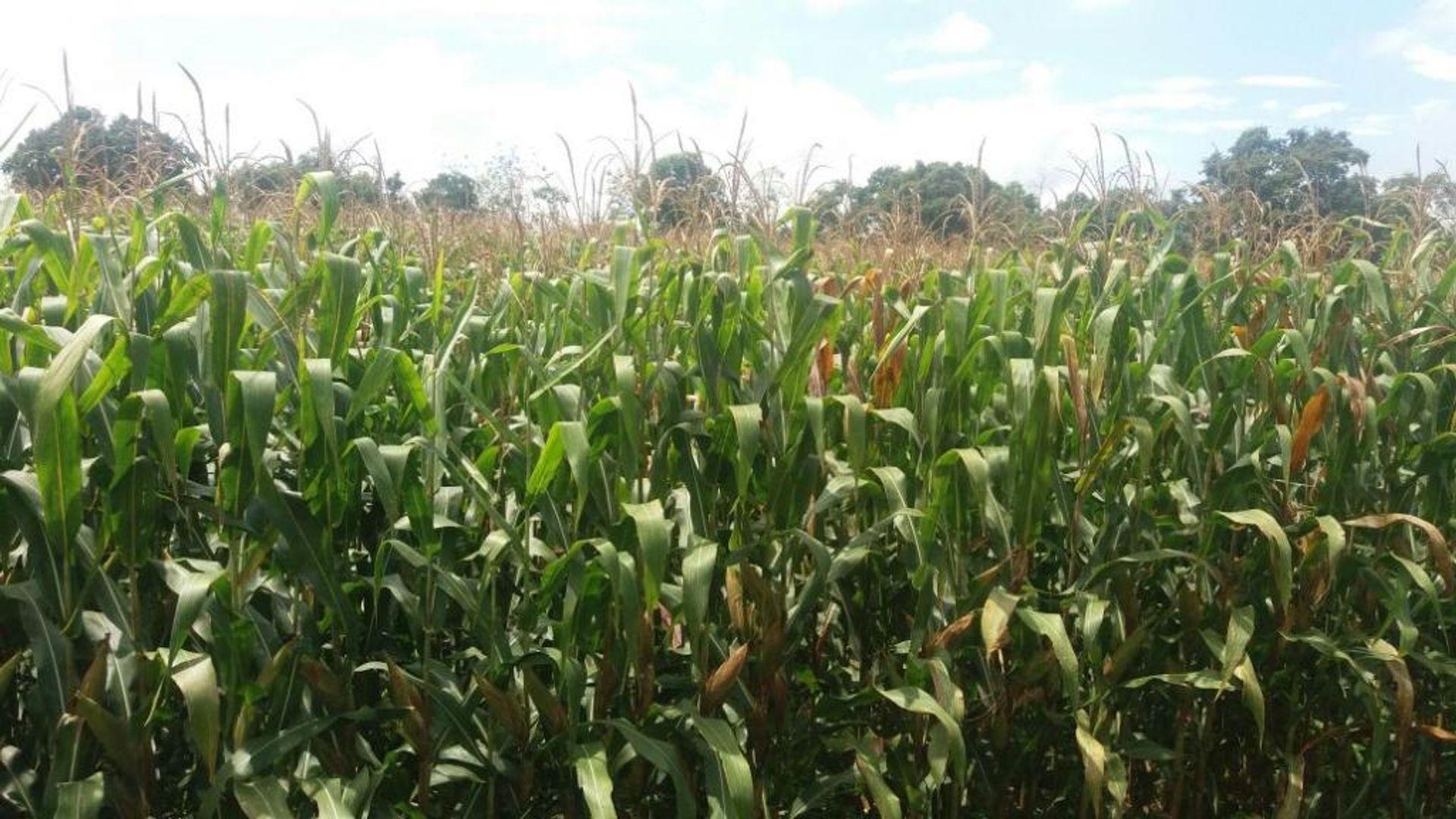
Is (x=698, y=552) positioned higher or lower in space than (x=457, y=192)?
lower

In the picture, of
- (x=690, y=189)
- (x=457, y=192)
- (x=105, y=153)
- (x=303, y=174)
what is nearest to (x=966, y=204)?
(x=690, y=189)

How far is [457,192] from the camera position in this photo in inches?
358

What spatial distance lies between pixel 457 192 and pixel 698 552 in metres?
7.48

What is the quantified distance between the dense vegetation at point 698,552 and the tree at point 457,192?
5.23 m

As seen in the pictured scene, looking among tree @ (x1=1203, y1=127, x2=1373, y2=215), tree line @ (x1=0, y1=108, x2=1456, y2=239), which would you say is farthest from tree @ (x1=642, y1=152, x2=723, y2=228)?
tree @ (x1=1203, y1=127, x2=1373, y2=215)

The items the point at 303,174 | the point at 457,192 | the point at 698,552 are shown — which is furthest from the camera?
the point at 457,192

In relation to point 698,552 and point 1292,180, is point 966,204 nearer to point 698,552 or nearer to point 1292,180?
point 698,552

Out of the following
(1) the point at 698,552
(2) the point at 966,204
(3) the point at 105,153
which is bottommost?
(1) the point at 698,552

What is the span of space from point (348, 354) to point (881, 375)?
3.87 feet

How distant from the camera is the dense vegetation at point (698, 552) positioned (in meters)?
2.04

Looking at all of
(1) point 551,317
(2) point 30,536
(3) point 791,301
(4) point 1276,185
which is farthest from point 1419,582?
(4) point 1276,185

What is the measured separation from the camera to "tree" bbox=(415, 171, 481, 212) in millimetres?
8164

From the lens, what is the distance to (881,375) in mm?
2727

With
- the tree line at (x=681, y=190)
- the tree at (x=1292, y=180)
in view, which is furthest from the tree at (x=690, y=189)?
the tree at (x=1292, y=180)
